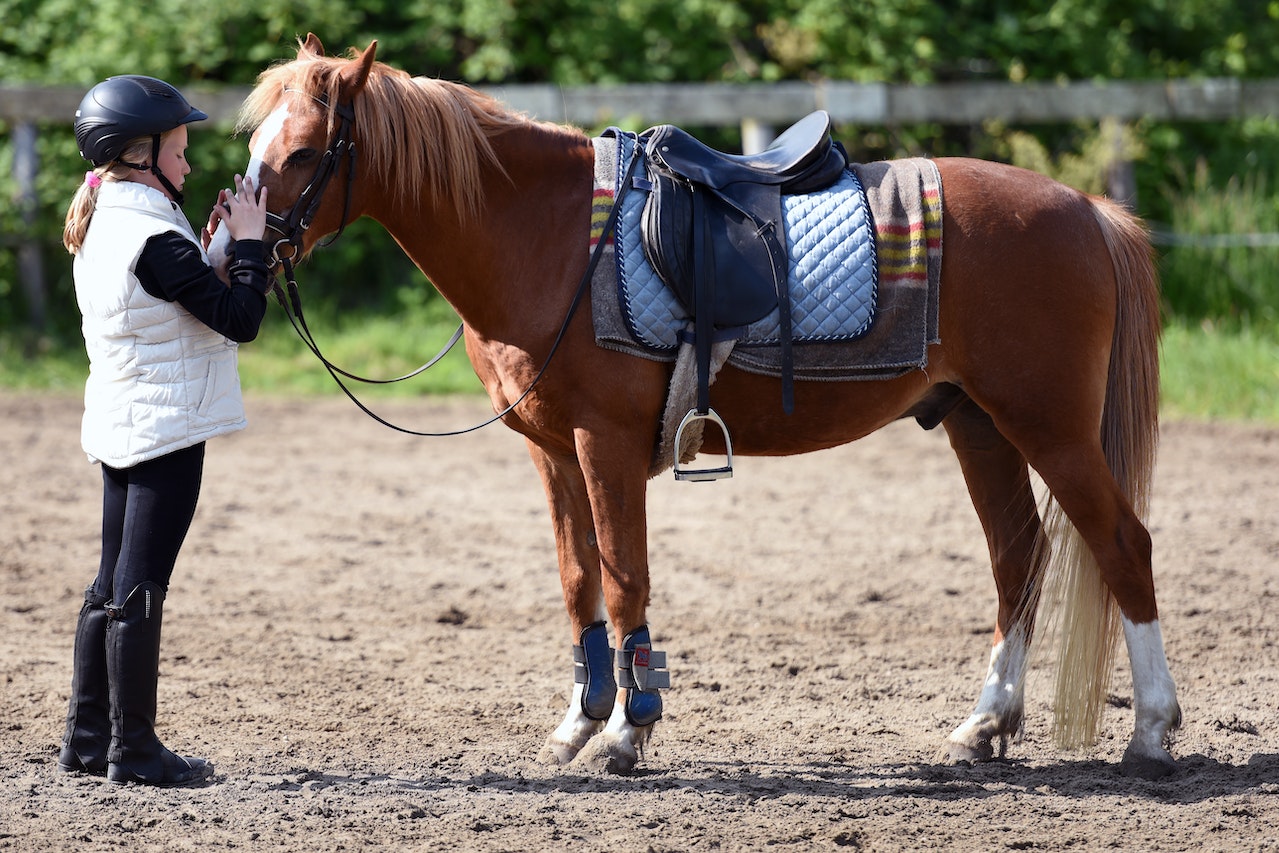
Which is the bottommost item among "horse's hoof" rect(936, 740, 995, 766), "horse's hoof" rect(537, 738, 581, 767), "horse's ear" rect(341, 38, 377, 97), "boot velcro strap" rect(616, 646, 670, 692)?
"horse's hoof" rect(537, 738, 581, 767)

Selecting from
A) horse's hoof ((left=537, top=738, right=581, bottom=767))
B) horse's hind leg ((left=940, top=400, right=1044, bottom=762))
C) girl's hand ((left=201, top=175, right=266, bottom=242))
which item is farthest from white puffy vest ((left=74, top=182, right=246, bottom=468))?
horse's hind leg ((left=940, top=400, right=1044, bottom=762))

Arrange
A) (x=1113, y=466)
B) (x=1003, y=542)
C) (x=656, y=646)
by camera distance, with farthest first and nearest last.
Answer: (x=656, y=646), (x=1003, y=542), (x=1113, y=466)

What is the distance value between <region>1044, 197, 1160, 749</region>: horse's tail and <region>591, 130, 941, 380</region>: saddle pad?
558 mm

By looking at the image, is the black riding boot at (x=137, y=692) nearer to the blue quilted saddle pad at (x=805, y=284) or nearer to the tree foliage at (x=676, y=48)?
the blue quilted saddle pad at (x=805, y=284)

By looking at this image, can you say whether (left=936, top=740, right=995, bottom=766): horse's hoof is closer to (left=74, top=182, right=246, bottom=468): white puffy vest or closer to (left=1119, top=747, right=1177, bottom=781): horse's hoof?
(left=1119, top=747, right=1177, bottom=781): horse's hoof

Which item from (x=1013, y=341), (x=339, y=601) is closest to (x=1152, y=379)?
(x=1013, y=341)

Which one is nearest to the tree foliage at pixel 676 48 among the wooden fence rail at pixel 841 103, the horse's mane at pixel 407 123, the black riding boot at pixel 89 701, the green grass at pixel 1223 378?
the wooden fence rail at pixel 841 103

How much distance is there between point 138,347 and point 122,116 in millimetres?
539

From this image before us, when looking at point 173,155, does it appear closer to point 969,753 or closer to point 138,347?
point 138,347

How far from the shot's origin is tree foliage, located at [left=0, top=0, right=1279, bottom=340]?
9992 mm

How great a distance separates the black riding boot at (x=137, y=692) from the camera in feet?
10.1

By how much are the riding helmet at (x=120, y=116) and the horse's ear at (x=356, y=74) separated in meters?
0.42

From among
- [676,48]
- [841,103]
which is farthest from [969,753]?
[676,48]

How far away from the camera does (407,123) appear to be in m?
3.09
